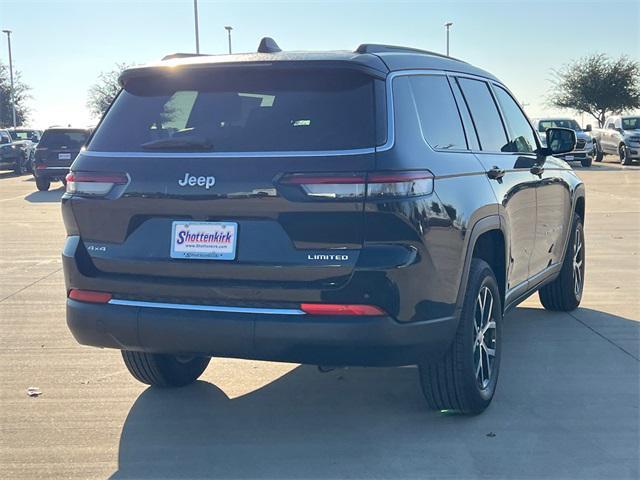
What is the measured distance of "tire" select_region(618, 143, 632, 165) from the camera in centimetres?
2918

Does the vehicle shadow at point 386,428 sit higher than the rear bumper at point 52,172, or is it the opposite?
the vehicle shadow at point 386,428

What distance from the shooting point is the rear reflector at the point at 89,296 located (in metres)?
3.88

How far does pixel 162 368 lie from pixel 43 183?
62.7 ft

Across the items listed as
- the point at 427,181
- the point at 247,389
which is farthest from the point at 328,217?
the point at 247,389

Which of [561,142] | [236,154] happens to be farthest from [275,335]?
[561,142]

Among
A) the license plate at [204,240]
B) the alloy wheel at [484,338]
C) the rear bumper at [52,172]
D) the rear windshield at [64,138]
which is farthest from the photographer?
the rear bumper at [52,172]

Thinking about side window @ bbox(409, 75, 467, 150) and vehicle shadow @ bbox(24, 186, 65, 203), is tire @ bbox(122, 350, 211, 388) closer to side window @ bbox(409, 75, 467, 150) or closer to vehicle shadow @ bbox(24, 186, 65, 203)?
side window @ bbox(409, 75, 467, 150)

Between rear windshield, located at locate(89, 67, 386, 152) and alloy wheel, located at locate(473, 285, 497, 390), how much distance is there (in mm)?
1274

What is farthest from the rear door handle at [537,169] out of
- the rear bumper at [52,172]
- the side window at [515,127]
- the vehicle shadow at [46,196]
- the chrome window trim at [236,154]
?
the rear bumper at [52,172]

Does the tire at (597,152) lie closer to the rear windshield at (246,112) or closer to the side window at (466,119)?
the side window at (466,119)

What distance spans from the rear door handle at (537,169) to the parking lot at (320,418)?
1.23 metres

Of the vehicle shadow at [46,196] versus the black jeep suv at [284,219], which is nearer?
the black jeep suv at [284,219]

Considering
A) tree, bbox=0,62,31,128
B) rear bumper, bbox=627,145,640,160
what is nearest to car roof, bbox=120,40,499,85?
rear bumper, bbox=627,145,640,160

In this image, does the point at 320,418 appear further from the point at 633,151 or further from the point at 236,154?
the point at 633,151
